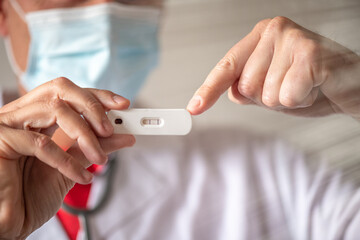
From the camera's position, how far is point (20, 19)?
2.97 feet

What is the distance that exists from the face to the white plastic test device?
0.45 meters

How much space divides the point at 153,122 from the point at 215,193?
0.67 m

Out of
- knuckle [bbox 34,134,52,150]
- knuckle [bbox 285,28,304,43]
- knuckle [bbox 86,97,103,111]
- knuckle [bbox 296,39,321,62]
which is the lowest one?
knuckle [bbox 34,134,52,150]

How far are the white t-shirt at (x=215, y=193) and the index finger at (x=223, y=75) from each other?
1.41ft

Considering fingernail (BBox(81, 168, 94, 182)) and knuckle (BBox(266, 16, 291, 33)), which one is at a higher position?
knuckle (BBox(266, 16, 291, 33))

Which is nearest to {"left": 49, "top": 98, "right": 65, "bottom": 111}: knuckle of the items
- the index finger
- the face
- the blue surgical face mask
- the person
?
the person

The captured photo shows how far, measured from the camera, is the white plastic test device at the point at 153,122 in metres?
0.49

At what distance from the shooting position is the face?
2.75 ft

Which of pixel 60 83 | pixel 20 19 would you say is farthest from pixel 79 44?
pixel 60 83

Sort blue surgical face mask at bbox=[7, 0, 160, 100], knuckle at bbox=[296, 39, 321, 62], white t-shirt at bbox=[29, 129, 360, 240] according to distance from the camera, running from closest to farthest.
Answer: knuckle at bbox=[296, 39, 321, 62], blue surgical face mask at bbox=[7, 0, 160, 100], white t-shirt at bbox=[29, 129, 360, 240]

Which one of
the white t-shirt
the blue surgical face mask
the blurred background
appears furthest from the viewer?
the white t-shirt

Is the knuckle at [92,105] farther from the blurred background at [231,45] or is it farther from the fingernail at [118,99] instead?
the blurred background at [231,45]

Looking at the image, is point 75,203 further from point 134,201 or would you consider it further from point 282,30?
point 282,30

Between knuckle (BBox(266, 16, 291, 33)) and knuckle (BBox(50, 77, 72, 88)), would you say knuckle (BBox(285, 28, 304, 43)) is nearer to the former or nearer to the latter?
knuckle (BBox(266, 16, 291, 33))
